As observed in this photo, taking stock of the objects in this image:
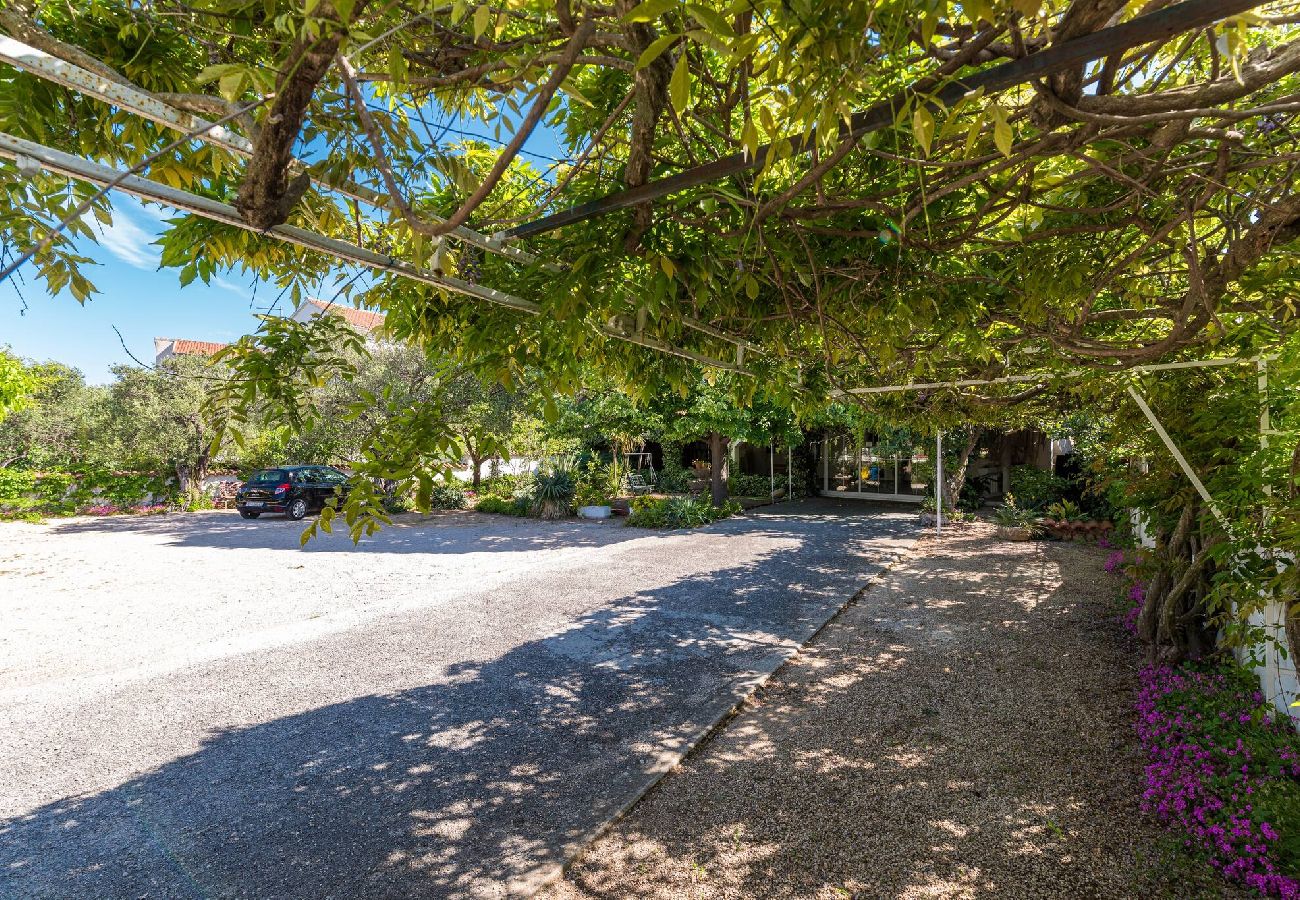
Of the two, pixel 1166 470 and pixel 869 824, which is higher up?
pixel 1166 470

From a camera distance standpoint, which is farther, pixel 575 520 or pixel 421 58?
pixel 575 520

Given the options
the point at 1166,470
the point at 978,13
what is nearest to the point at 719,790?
the point at 978,13

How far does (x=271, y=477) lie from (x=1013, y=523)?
17.2 meters

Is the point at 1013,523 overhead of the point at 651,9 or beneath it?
beneath

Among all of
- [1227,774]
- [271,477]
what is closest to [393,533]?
[271,477]

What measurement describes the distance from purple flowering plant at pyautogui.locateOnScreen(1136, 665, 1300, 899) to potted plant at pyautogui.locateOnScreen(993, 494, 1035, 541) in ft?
23.8

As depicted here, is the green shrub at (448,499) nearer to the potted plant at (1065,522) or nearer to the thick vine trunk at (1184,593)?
the potted plant at (1065,522)

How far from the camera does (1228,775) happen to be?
9.71 ft

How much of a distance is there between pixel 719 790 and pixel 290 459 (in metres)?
19.8

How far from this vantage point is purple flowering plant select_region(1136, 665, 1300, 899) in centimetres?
254

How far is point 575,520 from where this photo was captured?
50.5 feet

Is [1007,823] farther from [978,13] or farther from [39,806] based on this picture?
[39,806]

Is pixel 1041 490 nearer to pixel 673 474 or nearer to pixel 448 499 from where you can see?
pixel 673 474

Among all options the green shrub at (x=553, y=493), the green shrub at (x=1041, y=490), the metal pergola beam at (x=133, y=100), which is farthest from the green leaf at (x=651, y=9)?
the green shrub at (x=553, y=493)
